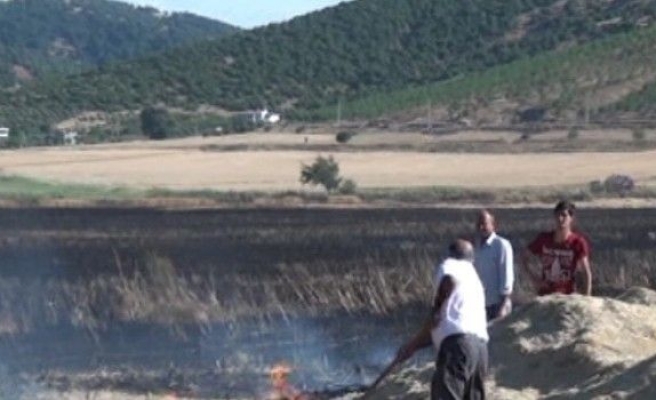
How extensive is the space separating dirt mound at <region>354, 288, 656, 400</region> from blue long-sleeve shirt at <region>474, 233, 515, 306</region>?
1.98 ft

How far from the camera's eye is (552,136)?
8819cm

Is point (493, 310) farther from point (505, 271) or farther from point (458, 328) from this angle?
point (458, 328)

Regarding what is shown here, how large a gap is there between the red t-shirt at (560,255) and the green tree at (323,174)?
47488 millimetres

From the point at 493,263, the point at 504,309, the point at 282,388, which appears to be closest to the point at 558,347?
the point at 504,309

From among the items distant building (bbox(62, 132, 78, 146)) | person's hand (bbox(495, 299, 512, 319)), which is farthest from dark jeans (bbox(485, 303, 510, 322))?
distant building (bbox(62, 132, 78, 146))

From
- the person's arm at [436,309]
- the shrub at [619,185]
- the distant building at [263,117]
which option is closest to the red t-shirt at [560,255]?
the person's arm at [436,309]

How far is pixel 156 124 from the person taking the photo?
11394cm

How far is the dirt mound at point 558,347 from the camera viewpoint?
51.9 feet

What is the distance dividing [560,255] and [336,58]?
11950 cm

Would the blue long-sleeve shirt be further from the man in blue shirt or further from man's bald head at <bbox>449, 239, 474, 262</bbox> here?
man's bald head at <bbox>449, 239, 474, 262</bbox>

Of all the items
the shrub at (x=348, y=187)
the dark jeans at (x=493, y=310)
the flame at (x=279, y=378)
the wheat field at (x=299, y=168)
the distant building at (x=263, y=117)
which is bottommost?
the distant building at (x=263, y=117)

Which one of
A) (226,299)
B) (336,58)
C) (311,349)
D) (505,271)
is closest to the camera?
(505,271)

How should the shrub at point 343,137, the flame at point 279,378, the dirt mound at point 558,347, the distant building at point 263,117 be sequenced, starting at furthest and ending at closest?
the distant building at point 263,117, the shrub at point 343,137, the flame at point 279,378, the dirt mound at point 558,347

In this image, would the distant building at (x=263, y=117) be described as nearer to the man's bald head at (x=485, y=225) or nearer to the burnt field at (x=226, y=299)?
the burnt field at (x=226, y=299)
